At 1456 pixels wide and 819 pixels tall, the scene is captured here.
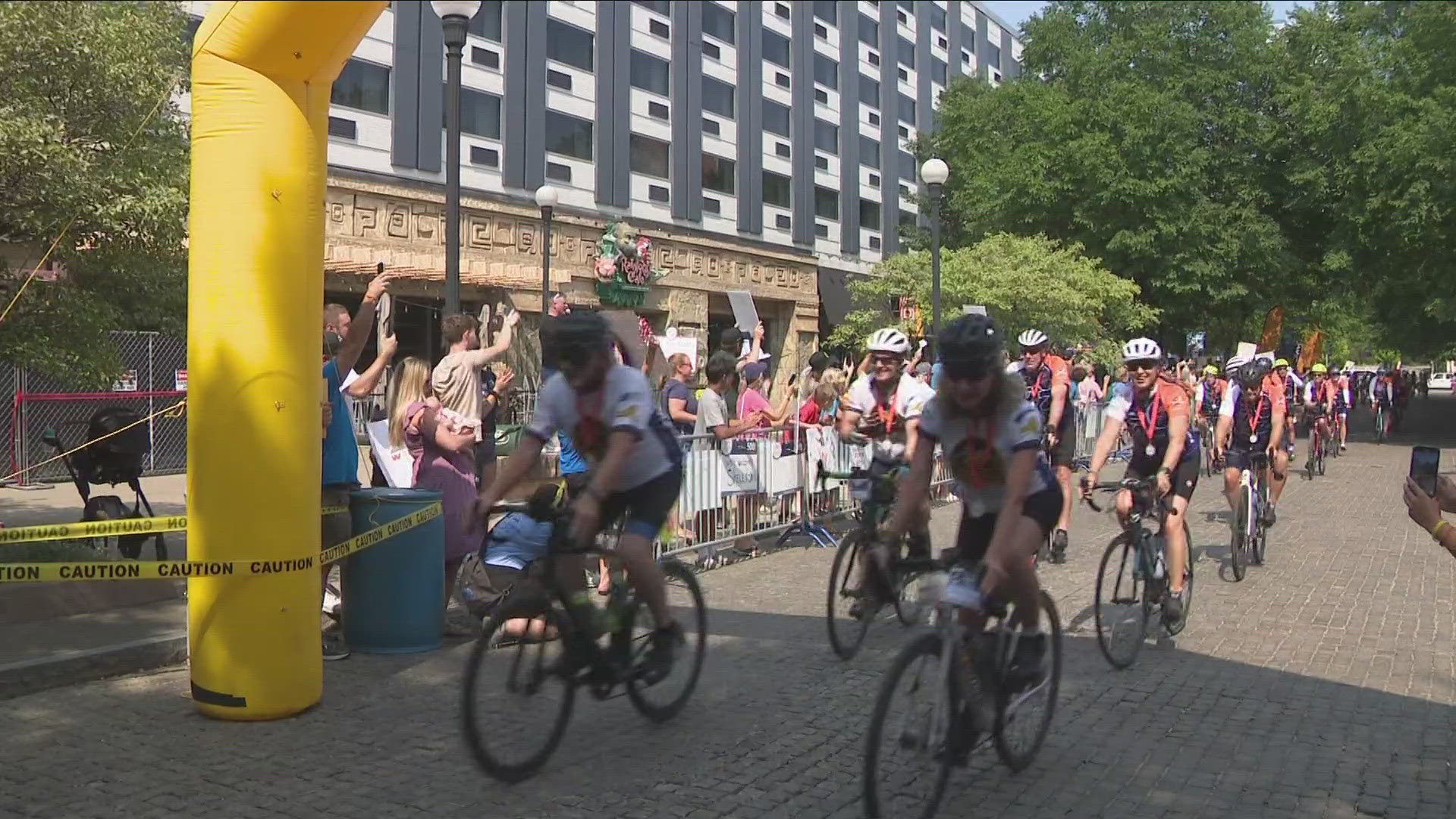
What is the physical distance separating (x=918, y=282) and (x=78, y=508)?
71.0 ft

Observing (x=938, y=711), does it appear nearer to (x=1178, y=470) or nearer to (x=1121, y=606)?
(x=1121, y=606)

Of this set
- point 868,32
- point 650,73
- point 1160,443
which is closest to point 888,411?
point 1160,443

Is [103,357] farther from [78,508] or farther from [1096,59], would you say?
[1096,59]

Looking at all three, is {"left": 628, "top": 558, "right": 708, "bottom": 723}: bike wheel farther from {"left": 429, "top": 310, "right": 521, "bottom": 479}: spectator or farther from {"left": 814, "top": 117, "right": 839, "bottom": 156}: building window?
{"left": 814, "top": 117, "right": 839, "bottom": 156}: building window

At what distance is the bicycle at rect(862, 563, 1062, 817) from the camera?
4305 mm

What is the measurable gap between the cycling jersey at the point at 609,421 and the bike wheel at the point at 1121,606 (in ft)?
9.58

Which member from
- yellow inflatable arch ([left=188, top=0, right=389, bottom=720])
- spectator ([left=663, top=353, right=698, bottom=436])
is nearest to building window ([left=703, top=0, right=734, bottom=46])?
spectator ([left=663, top=353, right=698, bottom=436])

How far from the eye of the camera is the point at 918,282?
102 feet

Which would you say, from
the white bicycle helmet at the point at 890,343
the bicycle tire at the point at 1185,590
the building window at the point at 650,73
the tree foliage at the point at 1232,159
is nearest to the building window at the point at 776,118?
the building window at the point at 650,73

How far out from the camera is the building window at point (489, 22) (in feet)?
89.7

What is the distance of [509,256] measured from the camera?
89.7 ft

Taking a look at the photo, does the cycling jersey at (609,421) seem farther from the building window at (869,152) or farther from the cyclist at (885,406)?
the building window at (869,152)

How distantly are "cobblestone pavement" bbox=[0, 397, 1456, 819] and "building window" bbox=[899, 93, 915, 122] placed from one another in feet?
128

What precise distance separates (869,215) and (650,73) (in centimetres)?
1323
